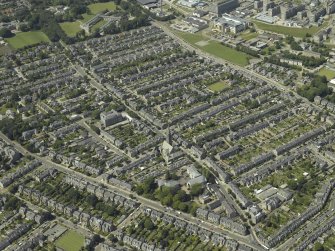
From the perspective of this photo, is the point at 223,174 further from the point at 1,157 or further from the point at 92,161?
the point at 1,157

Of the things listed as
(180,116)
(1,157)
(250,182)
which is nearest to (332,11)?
(180,116)

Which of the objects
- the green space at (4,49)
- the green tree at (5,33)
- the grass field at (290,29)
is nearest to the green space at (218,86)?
the grass field at (290,29)

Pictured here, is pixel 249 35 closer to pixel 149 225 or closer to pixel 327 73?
pixel 327 73

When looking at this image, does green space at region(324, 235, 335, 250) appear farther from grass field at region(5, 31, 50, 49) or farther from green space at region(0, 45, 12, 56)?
grass field at region(5, 31, 50, 49)

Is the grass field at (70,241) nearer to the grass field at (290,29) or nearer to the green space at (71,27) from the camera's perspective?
the green space at (71,27)

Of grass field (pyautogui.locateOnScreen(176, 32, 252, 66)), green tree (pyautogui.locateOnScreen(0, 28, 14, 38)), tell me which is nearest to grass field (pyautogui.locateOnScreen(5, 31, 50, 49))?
Result: green tree (pyautogui.locateOnScreen(0, 28, 14, 38))

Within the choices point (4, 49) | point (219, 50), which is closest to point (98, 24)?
point (4, 49)
